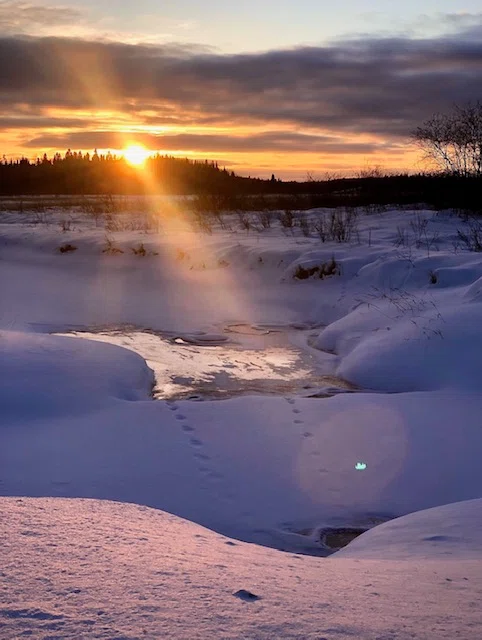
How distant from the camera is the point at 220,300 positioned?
8953 millimetres

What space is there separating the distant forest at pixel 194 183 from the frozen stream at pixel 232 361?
1117 cm

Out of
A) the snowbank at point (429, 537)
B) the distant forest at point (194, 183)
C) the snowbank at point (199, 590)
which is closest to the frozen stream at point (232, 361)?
the snowbank at point (429, 537)

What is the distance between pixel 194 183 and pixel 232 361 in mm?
30671

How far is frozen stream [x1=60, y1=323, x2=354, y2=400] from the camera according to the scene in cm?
526

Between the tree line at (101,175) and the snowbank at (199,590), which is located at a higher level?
the tree line at (101,175)

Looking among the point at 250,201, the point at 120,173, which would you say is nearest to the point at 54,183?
the point at 120,173

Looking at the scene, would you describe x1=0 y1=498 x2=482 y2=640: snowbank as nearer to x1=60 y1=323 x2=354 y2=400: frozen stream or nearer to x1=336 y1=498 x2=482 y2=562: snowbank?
x1=336 y1=498 x2=482 y2=562: snowbank

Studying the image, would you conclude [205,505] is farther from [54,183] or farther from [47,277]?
[54,183]

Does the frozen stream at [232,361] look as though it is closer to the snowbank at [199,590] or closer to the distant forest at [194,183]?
the snowbank at [199,590]

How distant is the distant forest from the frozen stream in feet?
36.7

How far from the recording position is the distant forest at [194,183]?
18.8 m

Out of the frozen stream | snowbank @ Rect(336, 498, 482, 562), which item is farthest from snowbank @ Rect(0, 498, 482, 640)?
the frozen stream

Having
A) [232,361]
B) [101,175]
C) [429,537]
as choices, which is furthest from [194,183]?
[429,537]

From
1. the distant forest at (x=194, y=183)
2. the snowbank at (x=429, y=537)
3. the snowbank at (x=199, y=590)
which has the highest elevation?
the distant forest at (x=194, y=183)
